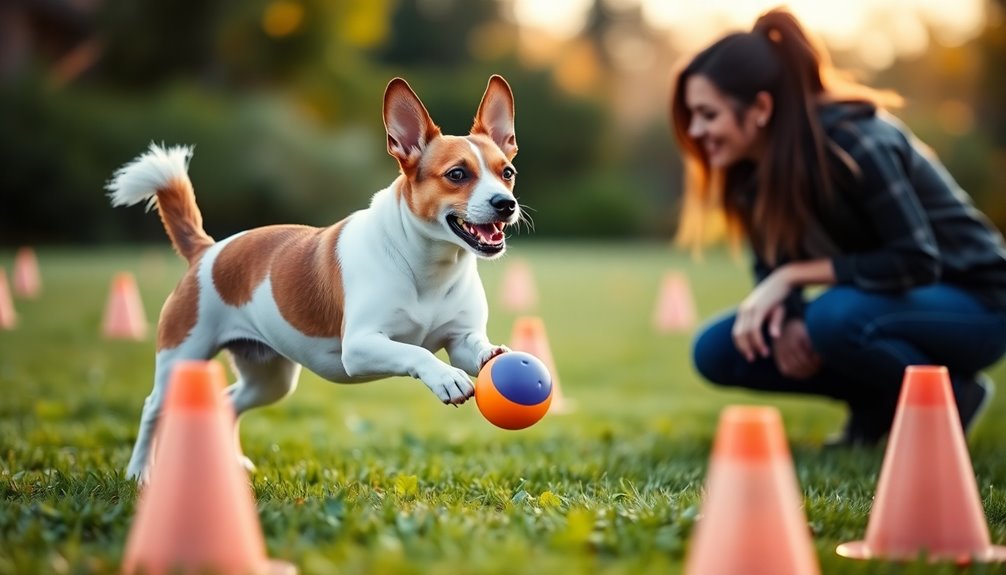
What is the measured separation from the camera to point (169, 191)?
4449 millimetres

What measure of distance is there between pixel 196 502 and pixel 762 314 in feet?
9.53

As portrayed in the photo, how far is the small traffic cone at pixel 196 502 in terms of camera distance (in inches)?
97.2

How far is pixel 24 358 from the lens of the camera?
7.58 m

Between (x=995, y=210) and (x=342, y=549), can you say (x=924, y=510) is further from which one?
(x=995, y=210)

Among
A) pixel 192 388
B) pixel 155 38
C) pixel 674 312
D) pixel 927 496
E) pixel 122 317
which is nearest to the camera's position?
pixel 192 388

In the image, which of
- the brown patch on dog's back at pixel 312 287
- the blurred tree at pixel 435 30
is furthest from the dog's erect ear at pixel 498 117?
the blurred tree at pixel 435 30

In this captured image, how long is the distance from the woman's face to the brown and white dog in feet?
3.39

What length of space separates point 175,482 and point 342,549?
1.46 ft

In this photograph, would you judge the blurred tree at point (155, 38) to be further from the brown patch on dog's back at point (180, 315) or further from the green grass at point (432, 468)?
the brown patch on dog's back at point (180, 315)

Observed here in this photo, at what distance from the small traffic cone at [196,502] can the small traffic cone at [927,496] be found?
1.58 metres

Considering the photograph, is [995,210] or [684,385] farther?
[995,210]

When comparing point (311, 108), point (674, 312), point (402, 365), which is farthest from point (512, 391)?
point (311, 108)

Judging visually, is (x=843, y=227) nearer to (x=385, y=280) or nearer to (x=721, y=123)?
(x=721, y=123)

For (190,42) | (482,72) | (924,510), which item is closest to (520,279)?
(924,510)
